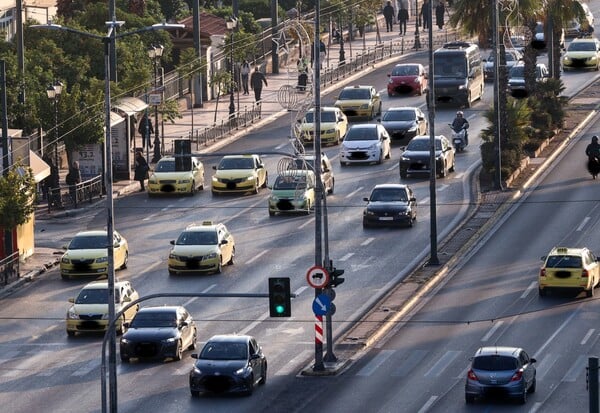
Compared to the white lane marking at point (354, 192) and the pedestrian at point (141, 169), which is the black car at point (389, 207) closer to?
the white lane marking at point (354, 192)

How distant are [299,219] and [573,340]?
1957cm

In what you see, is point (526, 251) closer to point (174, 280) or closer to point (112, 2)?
point (174, 280)

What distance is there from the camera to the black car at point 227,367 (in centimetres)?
5209

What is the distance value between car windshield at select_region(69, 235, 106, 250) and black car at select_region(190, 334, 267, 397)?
1451 centimetres

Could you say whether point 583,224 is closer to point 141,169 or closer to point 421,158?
point 421,158

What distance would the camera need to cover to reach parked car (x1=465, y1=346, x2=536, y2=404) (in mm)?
50812

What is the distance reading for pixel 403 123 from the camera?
89812mm

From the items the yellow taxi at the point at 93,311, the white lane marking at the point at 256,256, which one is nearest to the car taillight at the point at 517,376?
the yellow taxi at the point at 93,311

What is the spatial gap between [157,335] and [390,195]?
62.6 feet

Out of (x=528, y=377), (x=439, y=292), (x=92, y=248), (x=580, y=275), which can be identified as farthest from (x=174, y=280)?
(x=528, y=377)

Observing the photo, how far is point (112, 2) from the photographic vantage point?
83.6m

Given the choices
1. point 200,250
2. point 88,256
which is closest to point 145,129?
point 200,250

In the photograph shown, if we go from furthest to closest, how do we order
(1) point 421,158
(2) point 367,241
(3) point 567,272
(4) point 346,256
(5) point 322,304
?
(1) point 421,158 < (2) point 367,241 < (4) point 346,256 < (3) point 567,272 < (5) point 322,304

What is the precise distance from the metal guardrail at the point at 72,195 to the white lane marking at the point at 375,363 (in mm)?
24090
